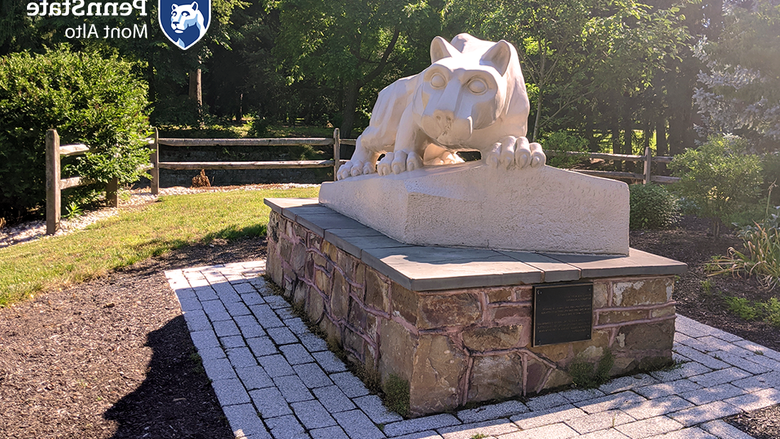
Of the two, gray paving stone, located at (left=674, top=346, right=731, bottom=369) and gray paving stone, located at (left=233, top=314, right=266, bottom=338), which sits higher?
gray paving stone, located at (left=674, top=346, right=731, bottom=369)

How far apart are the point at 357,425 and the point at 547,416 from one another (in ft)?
3.26

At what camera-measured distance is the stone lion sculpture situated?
147 inches

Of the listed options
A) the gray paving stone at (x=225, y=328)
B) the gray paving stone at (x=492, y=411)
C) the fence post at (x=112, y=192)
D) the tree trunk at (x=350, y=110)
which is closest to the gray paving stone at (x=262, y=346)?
the gray paving stone at (x=225, y=328)

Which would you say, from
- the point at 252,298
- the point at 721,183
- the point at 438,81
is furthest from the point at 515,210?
the point at 721,183

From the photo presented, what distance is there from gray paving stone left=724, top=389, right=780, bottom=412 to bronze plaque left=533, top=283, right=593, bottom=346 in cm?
85

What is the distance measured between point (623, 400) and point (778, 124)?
809 cm

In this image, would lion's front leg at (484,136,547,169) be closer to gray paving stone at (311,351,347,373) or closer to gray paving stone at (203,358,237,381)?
gray paving stone at (311,351,347,373)

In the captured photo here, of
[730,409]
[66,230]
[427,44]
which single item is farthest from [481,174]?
[427,44]

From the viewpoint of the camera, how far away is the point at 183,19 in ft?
51.2

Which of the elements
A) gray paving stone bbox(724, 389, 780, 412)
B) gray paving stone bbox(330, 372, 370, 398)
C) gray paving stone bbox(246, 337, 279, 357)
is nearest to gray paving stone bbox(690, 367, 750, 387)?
gray paving stone bbox(724, 389, 780, 412)

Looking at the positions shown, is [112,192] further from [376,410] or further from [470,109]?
[376,410]

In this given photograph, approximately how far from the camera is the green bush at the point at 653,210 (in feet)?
27.0

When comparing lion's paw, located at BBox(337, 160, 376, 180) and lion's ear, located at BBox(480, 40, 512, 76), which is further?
lion's paw, located at BBox(337, 160, 376, 180)

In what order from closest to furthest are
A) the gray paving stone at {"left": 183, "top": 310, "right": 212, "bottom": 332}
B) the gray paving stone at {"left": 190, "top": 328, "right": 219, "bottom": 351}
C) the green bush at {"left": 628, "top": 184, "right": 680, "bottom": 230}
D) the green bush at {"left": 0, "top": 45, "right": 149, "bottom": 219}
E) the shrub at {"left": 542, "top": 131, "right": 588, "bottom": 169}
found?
the gray paving stone at {"left": 190, "top": 328, "right": 219, "bottom": 351} → the gray paving stone at {"left": 183, "top": 310, "right": 212, "bottom": 332} → the green bush at {"left": 628, "top": 184, "right": 680, "bottom": 230} → the green bush at {"left": 0, "top": 45, "right": 149, "bottom": 219} → the shrub at {"left": 542, "top": 131, "right": 588, "bottom": 169}
